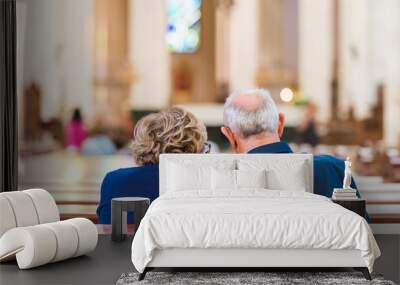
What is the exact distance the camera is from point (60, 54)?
9.04m

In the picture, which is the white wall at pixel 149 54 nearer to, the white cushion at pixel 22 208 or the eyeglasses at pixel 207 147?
the eyeglasses at pixel 207 147

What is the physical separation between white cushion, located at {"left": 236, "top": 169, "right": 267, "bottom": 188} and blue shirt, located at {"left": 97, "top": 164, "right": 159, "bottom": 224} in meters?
0.69

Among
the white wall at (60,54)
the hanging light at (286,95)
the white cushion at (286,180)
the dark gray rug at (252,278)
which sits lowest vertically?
the dark gray rug at (252,278)

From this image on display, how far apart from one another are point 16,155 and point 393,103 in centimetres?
437

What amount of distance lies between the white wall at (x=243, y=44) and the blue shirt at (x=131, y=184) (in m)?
3.54

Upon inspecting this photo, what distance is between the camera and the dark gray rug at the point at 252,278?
4.42 meters

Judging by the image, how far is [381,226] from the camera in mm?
7504

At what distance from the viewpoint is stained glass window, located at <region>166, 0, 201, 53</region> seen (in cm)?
930

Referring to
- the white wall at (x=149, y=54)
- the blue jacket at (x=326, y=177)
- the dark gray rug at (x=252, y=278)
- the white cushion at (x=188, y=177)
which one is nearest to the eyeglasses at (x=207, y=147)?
the white cushion at (x=188, y=177)

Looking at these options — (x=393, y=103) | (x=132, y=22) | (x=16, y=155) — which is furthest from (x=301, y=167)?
(x=132, y=22)

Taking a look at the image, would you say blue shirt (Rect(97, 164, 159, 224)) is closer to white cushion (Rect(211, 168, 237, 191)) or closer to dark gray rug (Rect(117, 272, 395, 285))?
white cushion (Rect(211, 168, 237, 191))

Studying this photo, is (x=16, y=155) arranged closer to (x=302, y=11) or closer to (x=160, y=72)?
(x=160, y=72)

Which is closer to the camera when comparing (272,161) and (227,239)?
(227,239)

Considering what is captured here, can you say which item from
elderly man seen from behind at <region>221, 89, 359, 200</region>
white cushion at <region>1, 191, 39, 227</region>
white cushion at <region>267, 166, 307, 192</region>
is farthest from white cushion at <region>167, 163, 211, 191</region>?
white cushion at <region>1, 191, 39, 227</region>
